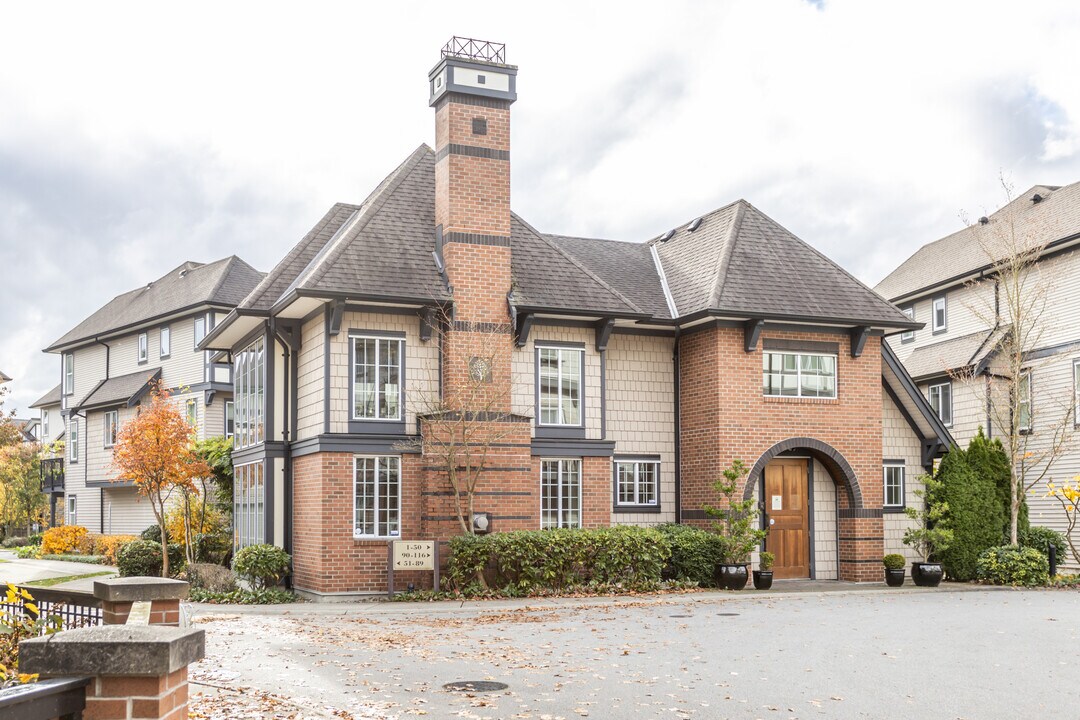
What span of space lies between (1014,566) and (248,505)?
641 inches

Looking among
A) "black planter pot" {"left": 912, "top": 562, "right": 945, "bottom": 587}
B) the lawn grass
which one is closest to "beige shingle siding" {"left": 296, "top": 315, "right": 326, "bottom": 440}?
the lawn grass

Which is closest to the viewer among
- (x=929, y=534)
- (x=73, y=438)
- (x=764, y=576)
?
(x=764, y=576)

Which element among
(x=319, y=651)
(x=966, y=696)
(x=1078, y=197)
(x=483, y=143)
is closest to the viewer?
(x=966, y=696)

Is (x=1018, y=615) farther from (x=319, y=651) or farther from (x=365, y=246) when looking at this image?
(x=365, y=246)

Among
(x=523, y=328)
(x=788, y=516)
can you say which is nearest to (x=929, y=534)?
(x=788, y=516)

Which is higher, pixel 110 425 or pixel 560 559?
pixel 110 425

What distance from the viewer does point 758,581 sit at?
21.4 metres

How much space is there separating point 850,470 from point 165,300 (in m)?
27.3

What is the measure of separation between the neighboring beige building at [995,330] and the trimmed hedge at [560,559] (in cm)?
1047

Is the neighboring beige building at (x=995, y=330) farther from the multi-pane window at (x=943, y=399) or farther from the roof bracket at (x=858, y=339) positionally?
the roof bracket at (x=858, y=339)

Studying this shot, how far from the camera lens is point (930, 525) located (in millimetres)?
23578

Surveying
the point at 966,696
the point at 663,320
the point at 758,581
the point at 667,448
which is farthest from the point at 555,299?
the point at 966,696

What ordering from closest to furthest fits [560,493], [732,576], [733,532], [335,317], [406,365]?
1. [335,317]
2. [406,365]
3. [732,576]
4. [733,532]
5. [560,493]

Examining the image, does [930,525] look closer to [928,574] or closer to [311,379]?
[928,574]
